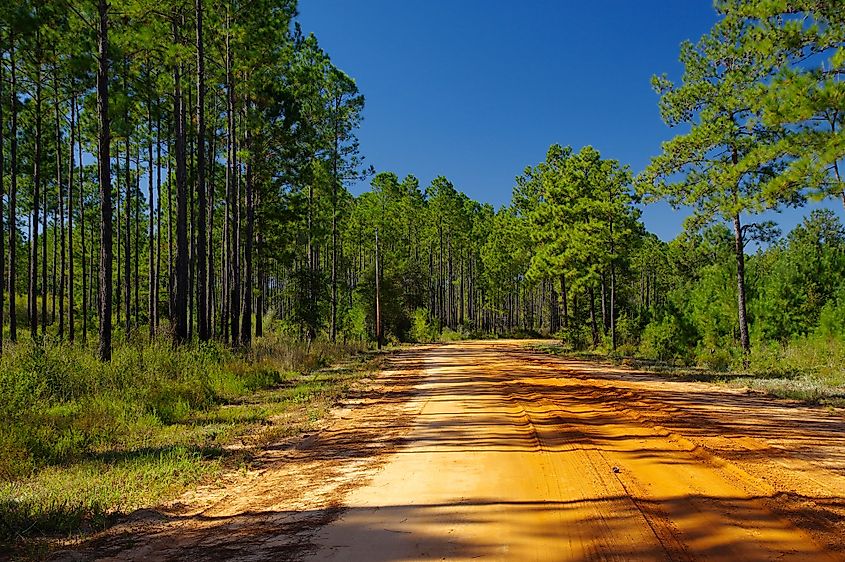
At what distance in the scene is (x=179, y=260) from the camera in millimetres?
18359

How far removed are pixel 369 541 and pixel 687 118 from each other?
20783 millimetres

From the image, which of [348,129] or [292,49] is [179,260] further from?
[348,129]

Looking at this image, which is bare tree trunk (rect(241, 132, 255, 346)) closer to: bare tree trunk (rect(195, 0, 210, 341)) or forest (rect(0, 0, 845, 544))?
forest (rect(0, 0, 845, 544))

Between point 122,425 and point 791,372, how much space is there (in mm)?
16251

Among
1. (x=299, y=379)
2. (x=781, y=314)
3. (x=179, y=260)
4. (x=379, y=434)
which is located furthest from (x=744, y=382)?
(x=179, y=260)

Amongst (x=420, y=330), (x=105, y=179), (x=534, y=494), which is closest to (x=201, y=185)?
(x=105, y=179)

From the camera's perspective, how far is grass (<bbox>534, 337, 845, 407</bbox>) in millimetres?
11633

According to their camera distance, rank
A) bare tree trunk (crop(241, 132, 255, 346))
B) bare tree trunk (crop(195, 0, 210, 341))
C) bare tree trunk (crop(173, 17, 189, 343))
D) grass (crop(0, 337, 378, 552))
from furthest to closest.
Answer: bare tree trunk (crop(241, 132, 255, 346)) < bare tree trunk (crop(195, 0, 210, 341)) < bare tree trunk (crop(173, 17, 189, 343)) < grass (crop(0, 337, 378, 552))

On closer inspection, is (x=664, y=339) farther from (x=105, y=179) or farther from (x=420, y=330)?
(x=420, y=330)

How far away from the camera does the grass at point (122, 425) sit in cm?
534

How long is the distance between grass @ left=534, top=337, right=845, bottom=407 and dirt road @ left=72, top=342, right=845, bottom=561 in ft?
9.40

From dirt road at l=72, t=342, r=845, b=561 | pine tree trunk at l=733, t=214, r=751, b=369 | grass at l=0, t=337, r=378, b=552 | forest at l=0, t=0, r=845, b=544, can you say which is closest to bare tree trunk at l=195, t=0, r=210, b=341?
forest at l=0, t=0, r=845, b=544

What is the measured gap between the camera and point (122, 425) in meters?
8.77

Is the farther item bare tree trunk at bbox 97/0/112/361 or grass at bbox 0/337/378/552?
bare tree trunk at bbox 97/0/112/361
